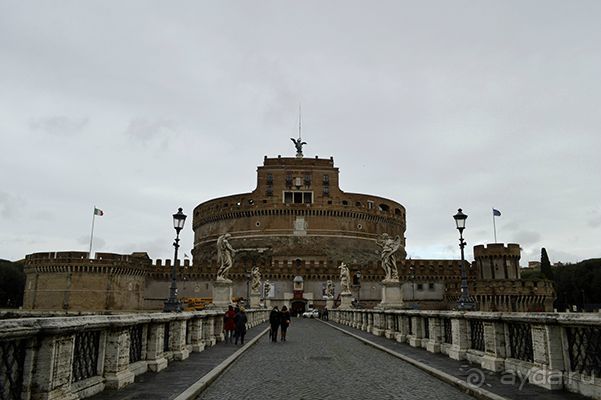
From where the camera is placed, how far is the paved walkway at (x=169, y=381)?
6.41m

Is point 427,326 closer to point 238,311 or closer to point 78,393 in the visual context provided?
point 238,311

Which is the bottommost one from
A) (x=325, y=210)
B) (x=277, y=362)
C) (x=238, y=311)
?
(x=277, y=362)

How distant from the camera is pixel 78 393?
581 cm

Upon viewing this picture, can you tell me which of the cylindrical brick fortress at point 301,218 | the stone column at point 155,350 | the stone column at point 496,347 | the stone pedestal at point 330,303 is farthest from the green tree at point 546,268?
the stone column at point 155,350

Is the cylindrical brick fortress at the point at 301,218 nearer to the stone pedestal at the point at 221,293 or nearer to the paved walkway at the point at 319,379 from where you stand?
the stone pedestal at the point at 221,293

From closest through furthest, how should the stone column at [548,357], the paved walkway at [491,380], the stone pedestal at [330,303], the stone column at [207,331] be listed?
the paved walkway at [491,380] < the stone column at [548,357] < the stone column at [207,331] < the stone pedestal at [330,303]

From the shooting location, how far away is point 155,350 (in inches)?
344

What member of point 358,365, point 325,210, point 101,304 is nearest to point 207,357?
point 358,365

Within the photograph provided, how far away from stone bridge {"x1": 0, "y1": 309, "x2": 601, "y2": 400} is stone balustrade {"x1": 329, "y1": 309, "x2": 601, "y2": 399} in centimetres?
2

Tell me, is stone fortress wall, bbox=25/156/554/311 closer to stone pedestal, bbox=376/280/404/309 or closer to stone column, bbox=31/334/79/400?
stone pedestal, bbox=376/280/404/309

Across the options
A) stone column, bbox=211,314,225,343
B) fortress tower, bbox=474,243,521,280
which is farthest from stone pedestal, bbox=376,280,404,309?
fortress tower, bbox=474,243,521,280

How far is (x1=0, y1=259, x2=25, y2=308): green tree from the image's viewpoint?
7175 cm

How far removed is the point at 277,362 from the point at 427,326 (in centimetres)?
459

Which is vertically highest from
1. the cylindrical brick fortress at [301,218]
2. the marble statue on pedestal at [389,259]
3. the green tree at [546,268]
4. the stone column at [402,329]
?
the cylindrical brick fortress at [301,218]
